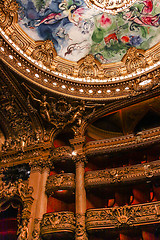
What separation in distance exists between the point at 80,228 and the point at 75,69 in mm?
9796

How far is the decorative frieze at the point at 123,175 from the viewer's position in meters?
12.4

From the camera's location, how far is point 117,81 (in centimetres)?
1508

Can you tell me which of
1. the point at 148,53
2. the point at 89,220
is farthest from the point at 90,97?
the point at 89,220

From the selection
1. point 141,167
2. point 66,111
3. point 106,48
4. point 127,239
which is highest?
point 106,48

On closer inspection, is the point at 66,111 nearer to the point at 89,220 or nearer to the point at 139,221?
the point at 89,220

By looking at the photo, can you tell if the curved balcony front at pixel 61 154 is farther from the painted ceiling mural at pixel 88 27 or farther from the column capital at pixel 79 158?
the painted ceiling mural at pixel 88 27

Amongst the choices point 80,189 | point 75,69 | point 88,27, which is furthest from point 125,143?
point 88,27

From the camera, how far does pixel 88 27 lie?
15680 mm

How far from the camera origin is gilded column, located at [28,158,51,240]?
39.3 ft

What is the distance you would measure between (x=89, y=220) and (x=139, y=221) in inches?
96.5

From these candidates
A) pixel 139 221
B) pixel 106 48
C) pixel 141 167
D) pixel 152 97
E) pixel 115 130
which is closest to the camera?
pixel 139 221

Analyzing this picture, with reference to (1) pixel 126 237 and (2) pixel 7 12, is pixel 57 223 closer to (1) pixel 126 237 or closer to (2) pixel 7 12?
(1) pixel 126 237

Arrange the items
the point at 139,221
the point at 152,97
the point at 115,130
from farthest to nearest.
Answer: the point at 115,130 < the point at 152,97 < the point at 139,221

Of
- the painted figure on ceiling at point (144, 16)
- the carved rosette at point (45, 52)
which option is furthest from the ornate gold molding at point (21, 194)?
the painted figure on ceiling at point (144, 16)
